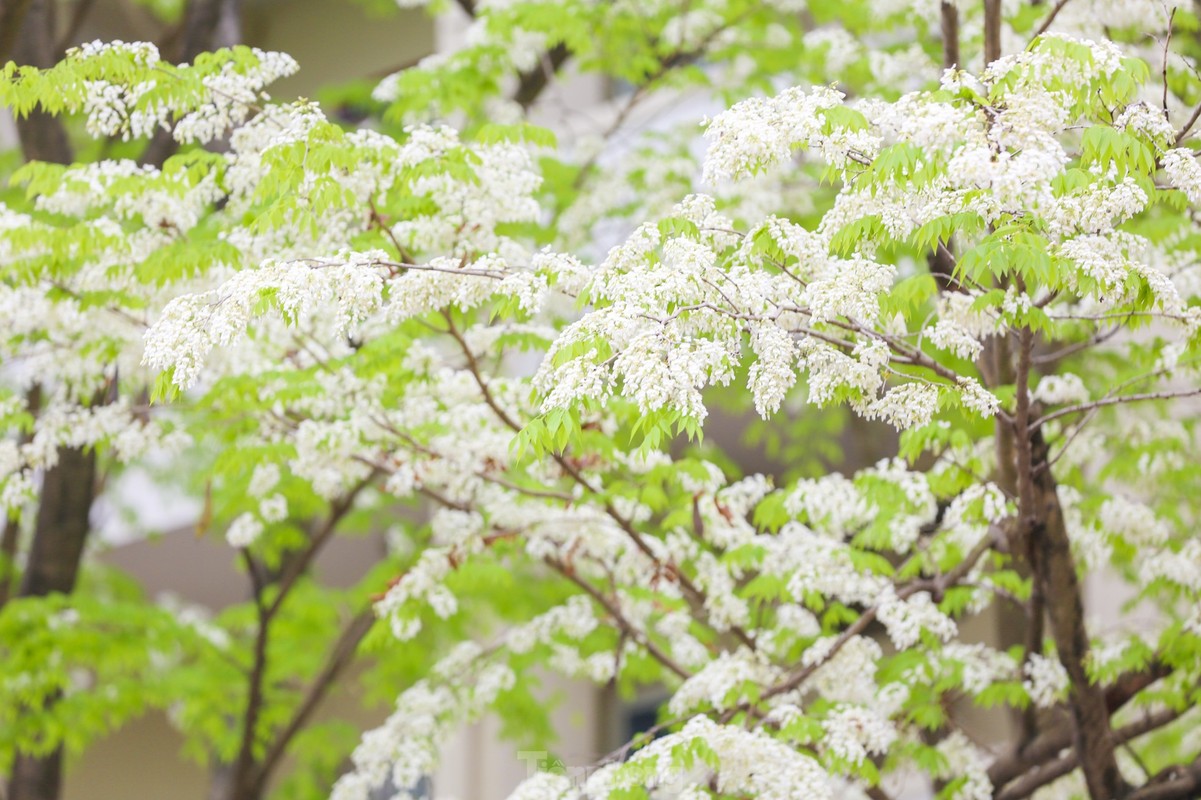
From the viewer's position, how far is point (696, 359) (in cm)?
420

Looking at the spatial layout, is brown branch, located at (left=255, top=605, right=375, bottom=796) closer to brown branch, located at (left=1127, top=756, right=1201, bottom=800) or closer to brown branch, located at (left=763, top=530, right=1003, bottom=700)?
brown branch, located at (left=763, top=530, right=1003, bottom=700)

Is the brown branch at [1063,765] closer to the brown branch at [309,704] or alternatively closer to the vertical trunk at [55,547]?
the brown branch at [309,704]

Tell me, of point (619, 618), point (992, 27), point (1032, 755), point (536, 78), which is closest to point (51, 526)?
point (619, 618)

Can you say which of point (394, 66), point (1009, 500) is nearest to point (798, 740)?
point (1009, 500)

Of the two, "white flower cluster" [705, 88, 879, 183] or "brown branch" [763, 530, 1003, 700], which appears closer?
"white flower cluster" [705, 88, 879, 183]

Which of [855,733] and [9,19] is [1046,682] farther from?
[9,19]

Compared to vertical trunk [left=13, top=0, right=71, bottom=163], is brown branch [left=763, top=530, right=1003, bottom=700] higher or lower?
lower

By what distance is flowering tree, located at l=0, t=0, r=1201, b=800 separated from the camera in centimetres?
443

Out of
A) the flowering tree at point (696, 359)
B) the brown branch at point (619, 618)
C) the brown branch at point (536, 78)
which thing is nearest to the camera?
the flowering tree at point (696, 359)

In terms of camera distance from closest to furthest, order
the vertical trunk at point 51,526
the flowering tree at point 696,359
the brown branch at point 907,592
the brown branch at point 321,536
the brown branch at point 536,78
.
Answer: the flowering tree at point 696,359 → the brown branch at point 907,592 → the vertical trunk at point 51,526 → the brown branch at point 321,536 → the brown branch at point 536,78

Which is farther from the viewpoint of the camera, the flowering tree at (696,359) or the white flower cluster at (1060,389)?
the white flower cluster at (1060,389)

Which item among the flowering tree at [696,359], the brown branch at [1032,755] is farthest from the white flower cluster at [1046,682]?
the brown branch at [1032,755]

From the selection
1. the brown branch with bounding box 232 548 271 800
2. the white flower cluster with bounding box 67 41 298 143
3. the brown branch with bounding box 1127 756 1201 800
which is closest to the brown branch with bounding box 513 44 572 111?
the brown branch with bounding box 232 548 271 800

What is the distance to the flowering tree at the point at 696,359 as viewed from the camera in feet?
14.5
